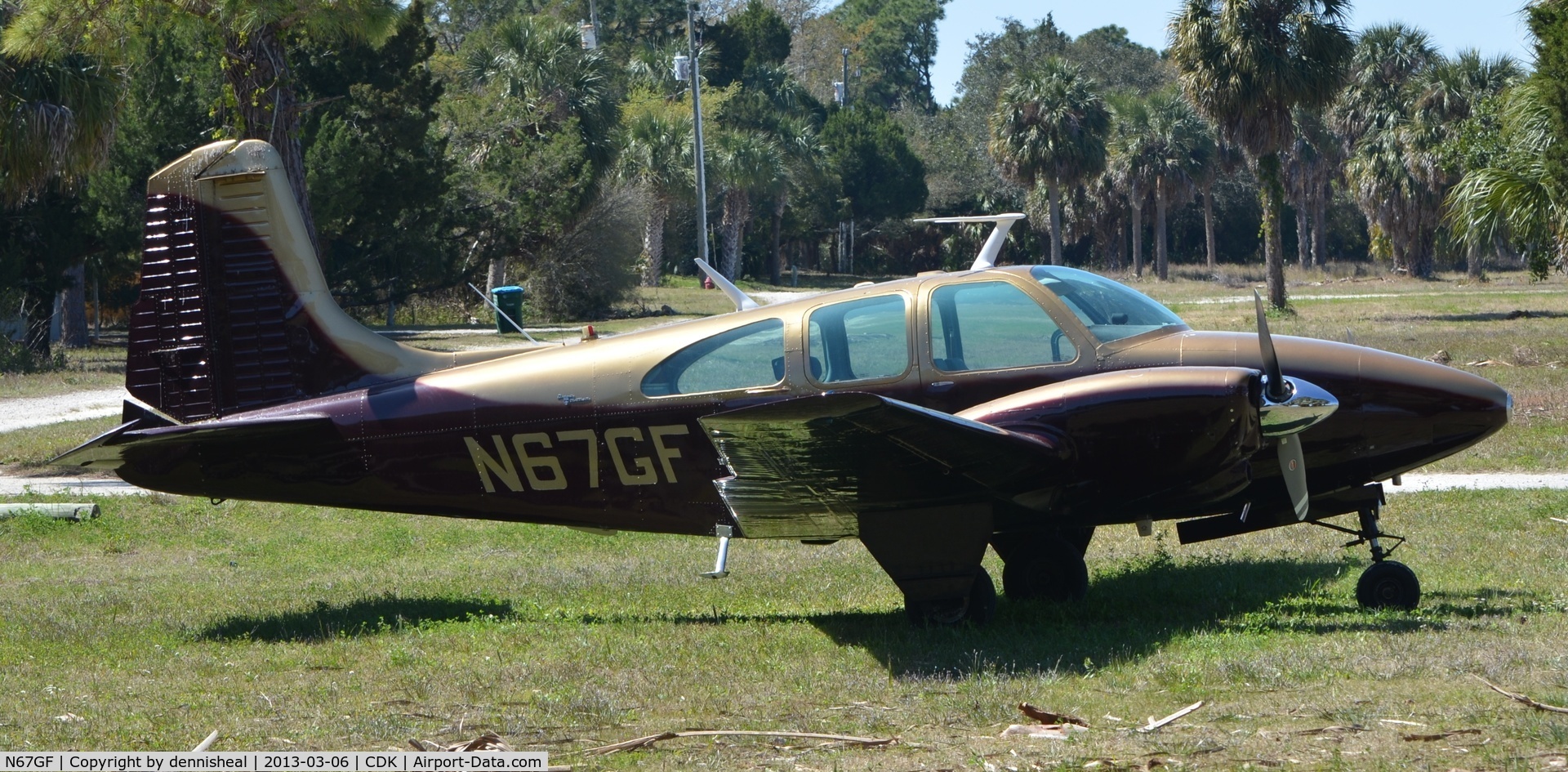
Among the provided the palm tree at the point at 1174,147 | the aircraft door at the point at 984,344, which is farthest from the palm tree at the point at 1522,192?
the palm tree at the point at 1174,147

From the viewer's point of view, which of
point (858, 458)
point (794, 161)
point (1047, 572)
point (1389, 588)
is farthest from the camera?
point (794, 161)

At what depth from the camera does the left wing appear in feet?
23.2

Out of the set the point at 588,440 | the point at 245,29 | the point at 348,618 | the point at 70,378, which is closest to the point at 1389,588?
the point at 588,440

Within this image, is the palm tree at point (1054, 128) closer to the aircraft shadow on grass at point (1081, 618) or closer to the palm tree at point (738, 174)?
the palm tree at point (738, 174)

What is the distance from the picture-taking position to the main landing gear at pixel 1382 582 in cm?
864

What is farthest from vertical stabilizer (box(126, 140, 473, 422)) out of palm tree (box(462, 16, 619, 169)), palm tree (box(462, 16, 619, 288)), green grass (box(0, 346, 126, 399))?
palm tree (box(462, 16, 619, 169))

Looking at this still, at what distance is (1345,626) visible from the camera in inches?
324

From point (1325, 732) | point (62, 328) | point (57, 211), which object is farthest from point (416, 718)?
point (62, 328)

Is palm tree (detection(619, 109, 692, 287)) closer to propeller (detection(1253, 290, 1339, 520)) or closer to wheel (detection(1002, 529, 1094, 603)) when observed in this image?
wheel (detection(1002, 529, 1094, 603))

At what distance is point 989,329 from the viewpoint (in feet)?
28.0

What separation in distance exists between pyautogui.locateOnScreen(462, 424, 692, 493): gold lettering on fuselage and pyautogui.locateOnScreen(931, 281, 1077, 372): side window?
1.84 m

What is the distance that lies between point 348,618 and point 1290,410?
21.8 ft

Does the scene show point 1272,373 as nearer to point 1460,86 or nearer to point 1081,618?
point 1081,618

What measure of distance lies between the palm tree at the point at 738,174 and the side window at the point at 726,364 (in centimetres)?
5733
